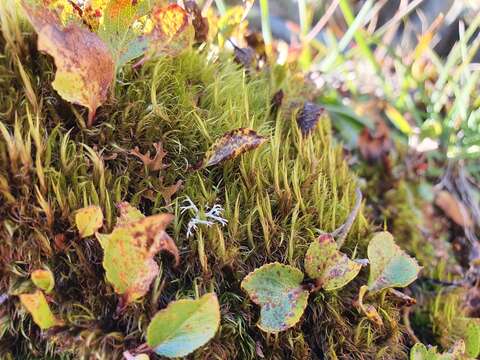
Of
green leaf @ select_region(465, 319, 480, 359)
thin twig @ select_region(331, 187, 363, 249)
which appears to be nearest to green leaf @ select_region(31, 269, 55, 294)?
thin twig @ select_region(331, 187, 363, 249)

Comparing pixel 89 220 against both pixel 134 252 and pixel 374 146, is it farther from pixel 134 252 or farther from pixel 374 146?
pixel 374 146

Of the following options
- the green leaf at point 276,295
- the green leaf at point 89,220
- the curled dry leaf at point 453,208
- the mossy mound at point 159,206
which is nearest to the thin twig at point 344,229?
the mossy mound at point 159,206

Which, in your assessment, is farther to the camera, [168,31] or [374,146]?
[374,146]

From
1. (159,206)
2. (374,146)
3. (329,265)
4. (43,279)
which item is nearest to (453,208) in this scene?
(374,146)

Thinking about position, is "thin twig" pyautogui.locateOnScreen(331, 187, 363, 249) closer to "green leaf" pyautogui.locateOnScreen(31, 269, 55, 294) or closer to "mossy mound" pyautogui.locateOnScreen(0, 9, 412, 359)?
"mossy mound" pyautogui.locateOnScreen(0, 9, 412, 359)

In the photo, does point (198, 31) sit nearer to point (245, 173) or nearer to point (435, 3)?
point (245, 173)
